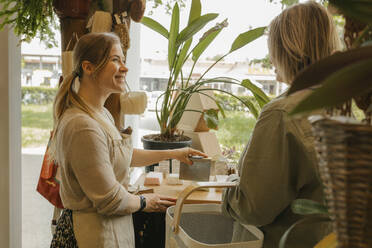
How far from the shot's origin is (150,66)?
126 inches

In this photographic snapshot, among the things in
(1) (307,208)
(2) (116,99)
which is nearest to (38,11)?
(2) (116,99)

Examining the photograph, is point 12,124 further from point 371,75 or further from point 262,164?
point 371,75

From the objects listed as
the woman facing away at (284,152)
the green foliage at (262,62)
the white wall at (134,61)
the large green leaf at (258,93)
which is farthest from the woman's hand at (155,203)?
the green foliage at (262,62)

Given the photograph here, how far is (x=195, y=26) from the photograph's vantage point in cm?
238

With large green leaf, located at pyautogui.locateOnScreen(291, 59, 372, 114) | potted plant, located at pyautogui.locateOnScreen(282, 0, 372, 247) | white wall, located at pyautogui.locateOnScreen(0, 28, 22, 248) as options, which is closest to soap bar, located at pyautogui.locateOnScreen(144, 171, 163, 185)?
white wall, located at pyautogui.locateOnScreen(0, 28, 22, 248)

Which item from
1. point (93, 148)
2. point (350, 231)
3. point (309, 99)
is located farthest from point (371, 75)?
point (93, 148)

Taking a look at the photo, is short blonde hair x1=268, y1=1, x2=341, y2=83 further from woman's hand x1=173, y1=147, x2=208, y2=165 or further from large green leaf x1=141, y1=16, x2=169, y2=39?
large green leaf x1=141, y1=16, x2=169, y2=39

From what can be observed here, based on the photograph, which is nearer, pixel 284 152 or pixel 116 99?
pixel 284 152

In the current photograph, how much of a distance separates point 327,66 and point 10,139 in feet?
7.38

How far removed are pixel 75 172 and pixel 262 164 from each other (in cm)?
73

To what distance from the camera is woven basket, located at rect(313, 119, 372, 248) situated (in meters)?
0.42

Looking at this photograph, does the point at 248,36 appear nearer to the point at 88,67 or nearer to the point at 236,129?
A: the point at 236,129

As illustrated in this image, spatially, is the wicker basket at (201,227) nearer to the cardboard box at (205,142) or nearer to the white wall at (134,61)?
the cardboard box at (205,142)

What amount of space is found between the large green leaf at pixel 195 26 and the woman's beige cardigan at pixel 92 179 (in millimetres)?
1138
